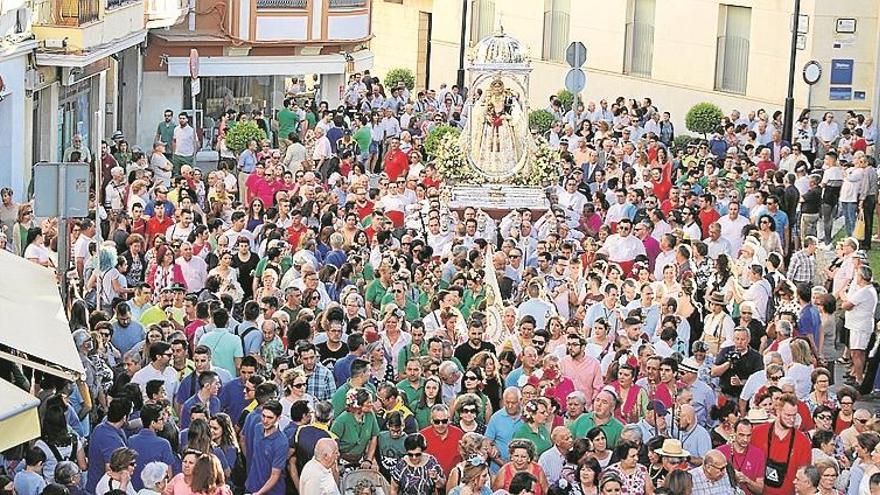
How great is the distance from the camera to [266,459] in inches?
627

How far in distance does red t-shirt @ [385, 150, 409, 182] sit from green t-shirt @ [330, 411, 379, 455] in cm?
1643

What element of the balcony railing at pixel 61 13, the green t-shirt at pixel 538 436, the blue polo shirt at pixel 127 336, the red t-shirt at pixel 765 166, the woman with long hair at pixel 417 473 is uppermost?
the balcony railing at pixel 61 13

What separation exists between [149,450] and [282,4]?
27625 mm

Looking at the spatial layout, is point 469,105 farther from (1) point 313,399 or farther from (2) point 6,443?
(2) point 6,443

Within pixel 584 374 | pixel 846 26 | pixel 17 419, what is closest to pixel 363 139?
pixel 846 26

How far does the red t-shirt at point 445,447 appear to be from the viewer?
1622 cm

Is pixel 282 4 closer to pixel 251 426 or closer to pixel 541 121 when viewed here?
pixel 541 121

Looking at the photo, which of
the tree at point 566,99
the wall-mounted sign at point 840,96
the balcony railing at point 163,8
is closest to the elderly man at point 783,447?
the balcony railing at point 163,8

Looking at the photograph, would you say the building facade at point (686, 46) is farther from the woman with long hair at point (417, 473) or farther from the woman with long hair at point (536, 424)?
the woman with long hair at point (417, 473)

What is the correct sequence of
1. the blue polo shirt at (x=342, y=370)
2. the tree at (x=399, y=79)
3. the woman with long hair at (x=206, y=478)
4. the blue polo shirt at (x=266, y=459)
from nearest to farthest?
the woman with long hair at (x=206, y=478), the blue polo shirt at (x=266, y=459), the blue polo shirt at (x=342, y=370), the tree at (x=399, y=79)

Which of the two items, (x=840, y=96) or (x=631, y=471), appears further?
(x=840, y=96)

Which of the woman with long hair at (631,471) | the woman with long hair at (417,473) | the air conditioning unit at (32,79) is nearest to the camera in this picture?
the woman with long hair at (631,471)

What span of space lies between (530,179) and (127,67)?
11.2 meters

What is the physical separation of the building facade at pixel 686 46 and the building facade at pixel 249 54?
671 cm
